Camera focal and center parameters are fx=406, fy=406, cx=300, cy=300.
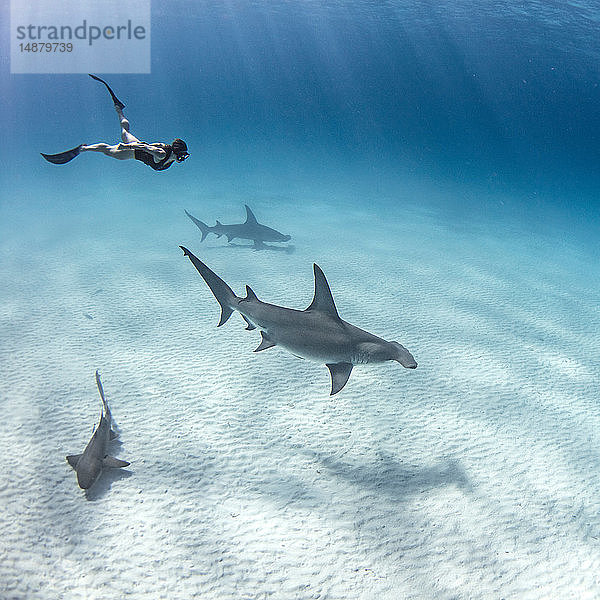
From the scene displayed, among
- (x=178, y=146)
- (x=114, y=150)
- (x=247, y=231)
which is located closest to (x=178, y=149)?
(x=178, y=146)

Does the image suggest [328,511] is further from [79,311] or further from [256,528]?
[79,311]

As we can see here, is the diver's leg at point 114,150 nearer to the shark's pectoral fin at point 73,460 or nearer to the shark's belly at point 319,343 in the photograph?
the shark's belly at point 319,343

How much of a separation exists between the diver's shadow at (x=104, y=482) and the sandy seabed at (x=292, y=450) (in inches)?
0.8

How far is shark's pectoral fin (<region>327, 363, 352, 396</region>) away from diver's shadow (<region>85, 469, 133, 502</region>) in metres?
2.51

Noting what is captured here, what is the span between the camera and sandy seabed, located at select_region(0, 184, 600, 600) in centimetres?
359

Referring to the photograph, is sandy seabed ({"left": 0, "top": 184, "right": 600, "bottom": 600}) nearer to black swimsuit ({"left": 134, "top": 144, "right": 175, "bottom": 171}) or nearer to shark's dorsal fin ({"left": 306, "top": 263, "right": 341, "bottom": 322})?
shark's dorsal fin ({"left": 306, "top": 263, "right": 341, "bottom": 322})

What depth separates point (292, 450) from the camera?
502cm

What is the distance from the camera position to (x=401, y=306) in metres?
9.60

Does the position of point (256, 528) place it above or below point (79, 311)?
above

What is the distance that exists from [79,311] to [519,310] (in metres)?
10.5

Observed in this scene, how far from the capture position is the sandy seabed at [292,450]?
141 inches

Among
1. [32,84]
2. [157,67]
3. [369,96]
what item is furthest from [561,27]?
[32,84]

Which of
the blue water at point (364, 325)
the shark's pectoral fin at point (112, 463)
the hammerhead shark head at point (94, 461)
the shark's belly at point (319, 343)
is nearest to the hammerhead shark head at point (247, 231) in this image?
the blue water at point (364, 325)

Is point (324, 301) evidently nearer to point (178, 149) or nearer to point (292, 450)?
point (292, 450)
